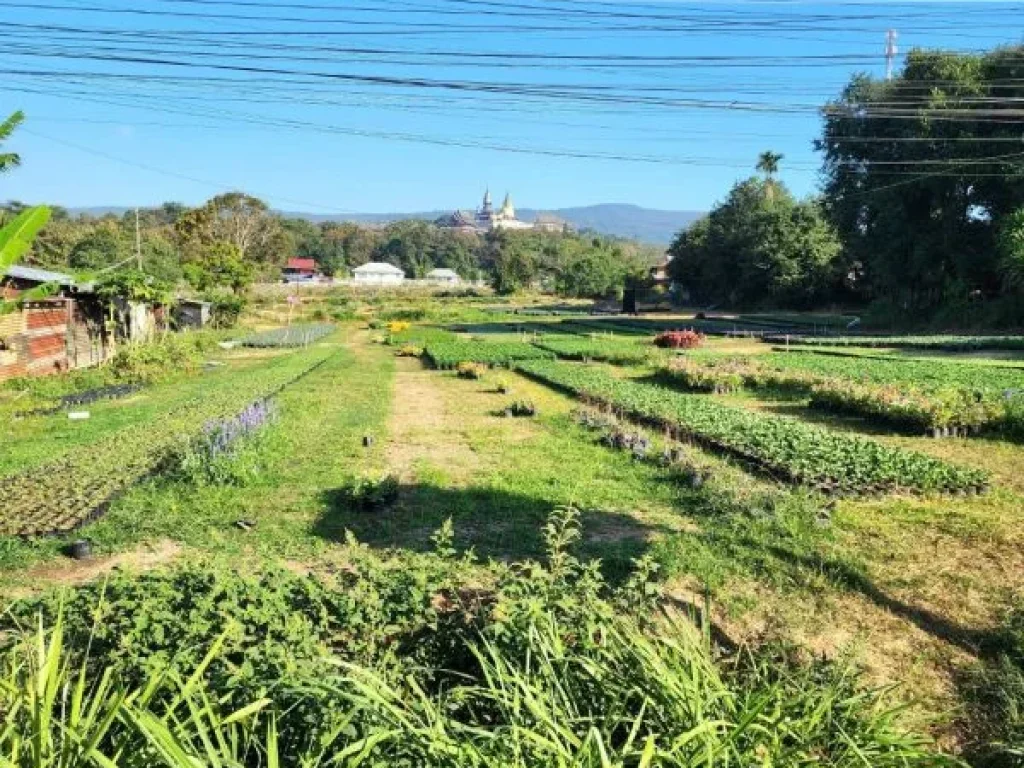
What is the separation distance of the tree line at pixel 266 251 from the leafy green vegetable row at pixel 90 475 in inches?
104

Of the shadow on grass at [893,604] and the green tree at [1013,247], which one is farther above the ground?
the green tree at [1013,247]

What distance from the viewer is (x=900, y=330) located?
3872cm

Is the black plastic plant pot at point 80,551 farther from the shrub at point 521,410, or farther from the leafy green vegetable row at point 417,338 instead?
the leafy green vegetable row at point 417,338

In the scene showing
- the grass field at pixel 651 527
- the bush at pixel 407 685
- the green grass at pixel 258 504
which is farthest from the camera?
the green grass at pixel 258 504

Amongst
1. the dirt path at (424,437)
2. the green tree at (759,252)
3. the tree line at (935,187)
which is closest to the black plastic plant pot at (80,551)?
the dirt path at (424,437)

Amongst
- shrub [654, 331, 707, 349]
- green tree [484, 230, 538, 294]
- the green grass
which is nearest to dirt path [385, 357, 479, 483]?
the green grass

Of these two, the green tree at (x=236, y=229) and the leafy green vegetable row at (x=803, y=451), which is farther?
the green tree at (x=236, y=229)

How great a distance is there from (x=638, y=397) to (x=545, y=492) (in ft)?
24.3

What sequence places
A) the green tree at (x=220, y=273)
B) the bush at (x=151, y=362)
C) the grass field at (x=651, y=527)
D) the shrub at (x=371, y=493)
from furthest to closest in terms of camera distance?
the green tree at (x=220, y=273) → the bush at (x=151, y=362) → the shrub at (x=371, y=493) → the grass field at (x=651, y=527)

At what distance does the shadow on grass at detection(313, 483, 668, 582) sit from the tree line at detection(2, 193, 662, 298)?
11.5ft

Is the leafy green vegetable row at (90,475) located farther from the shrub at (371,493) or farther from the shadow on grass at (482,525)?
the shrub at (371,493)

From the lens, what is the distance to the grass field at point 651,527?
5609 mm

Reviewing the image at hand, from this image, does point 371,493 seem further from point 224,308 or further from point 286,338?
point 224,308

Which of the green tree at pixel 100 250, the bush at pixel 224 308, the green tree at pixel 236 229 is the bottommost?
the bush at pixel 224 308
